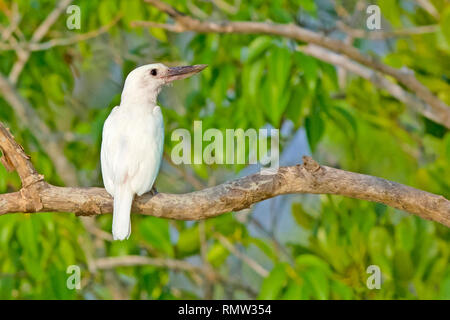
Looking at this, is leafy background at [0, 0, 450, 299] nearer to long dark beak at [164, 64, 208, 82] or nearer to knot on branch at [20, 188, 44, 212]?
long dark beak at [164, 64, 208, 82]

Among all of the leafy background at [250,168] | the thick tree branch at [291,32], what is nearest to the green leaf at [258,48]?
the leafy background at [250,168]

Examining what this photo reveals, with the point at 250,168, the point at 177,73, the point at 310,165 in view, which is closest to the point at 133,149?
Answer: the point at 177,73

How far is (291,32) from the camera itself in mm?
3695

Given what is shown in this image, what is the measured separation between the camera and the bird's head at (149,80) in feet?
A: 9.55

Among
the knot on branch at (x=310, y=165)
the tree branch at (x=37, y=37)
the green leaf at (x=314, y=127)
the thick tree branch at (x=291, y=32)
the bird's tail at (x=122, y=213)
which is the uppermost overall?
the tree branch at (x=37, y=37)

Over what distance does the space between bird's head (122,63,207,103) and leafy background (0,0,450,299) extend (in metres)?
0.57

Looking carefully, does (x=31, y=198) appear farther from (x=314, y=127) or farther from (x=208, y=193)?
(x=314, y=127)

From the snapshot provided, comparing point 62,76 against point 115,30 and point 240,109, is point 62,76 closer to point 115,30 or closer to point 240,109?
point 115,30

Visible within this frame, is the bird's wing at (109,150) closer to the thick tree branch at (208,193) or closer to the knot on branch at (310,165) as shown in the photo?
the thick tree branch at (208,193)

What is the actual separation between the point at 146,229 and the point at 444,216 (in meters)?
1.62

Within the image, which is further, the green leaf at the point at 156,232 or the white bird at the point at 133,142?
the green leaf at the point at 156,232

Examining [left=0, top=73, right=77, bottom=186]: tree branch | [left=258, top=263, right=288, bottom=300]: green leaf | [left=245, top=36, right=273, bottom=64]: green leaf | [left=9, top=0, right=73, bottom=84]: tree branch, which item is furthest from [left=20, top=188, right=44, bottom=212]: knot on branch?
[left=9, top=0, right=73, bottom=84]: tree branch

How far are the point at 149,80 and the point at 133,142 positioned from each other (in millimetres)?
370

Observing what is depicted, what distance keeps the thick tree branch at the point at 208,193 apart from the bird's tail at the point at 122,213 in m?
0.07
